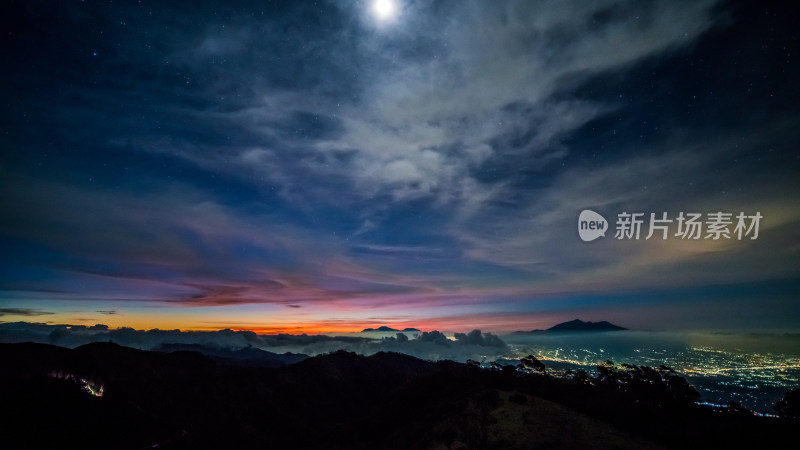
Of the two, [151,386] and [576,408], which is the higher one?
[576,408]

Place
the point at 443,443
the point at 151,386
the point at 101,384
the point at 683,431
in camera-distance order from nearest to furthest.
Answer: the point at 683,431, the point at 443,443, the point at 101,384, the point at 151,386

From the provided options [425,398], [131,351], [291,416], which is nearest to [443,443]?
[425,398]

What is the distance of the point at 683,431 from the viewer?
4066 cm

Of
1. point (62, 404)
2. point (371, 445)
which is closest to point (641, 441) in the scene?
point (371, 445)

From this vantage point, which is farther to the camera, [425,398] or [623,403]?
[425,398]

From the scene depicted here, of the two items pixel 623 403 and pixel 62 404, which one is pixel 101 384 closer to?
pixel 62 404

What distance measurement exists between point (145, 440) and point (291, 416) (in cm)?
8816

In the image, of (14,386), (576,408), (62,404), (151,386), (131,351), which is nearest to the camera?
(576,408)

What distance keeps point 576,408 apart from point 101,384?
176 m

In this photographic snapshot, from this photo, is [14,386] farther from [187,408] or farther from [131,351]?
[131,351]

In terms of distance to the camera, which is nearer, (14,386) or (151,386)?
(14,386)

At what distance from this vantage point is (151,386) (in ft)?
521

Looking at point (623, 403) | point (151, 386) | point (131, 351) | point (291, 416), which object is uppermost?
point (623, 403)

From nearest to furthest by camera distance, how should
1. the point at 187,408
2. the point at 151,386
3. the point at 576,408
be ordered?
the point at 576,408
the point at 187,408
the point at 151,386
